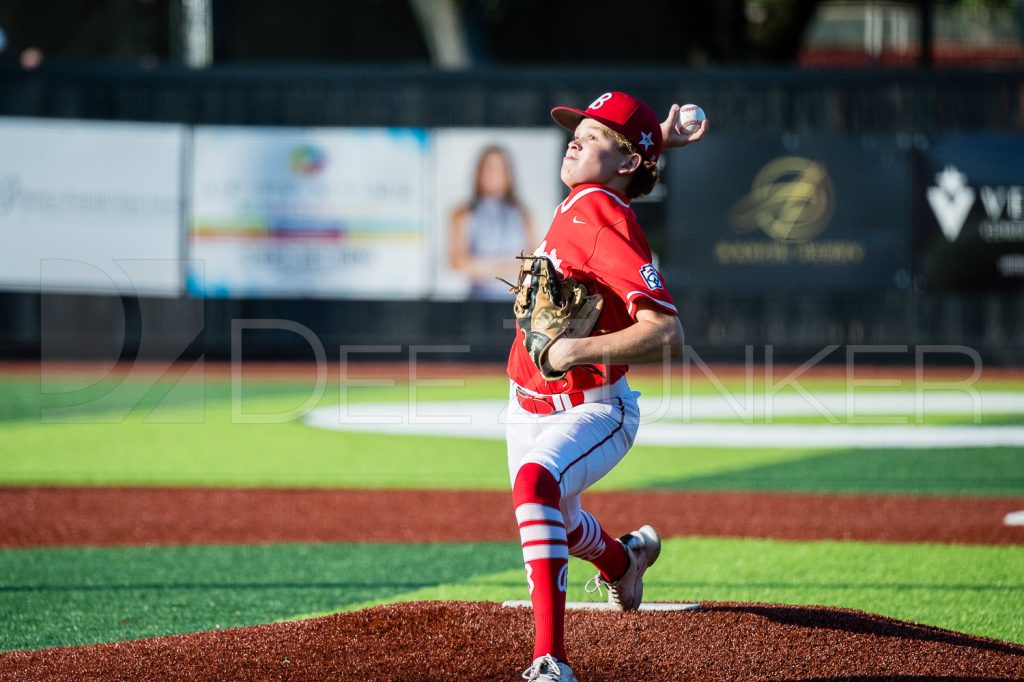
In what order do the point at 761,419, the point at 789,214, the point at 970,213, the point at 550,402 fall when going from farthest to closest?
the point at 789,214 → the point at 970,213 → the point at 761,419 → the point at 550,402

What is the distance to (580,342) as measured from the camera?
3.51 m

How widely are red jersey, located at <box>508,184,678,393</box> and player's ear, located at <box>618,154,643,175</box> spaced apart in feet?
0.26

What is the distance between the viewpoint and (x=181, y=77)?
1614 centimetres

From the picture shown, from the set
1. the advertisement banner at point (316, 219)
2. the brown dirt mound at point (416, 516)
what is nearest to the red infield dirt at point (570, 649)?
the brown dirt mound at point (416, 516)

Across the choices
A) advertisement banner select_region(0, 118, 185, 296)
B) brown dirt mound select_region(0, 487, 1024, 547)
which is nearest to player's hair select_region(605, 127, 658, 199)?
brown dirt mound select_region(0, 487, 1024, 547)

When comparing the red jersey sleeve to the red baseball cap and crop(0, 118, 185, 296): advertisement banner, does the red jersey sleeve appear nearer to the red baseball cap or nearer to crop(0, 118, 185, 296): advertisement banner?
the red baseball cap

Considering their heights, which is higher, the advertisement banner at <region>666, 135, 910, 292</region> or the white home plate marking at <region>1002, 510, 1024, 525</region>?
the advertisement banner at <region>666, 135, 910, 292</region>

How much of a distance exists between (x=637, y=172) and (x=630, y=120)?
181 mm

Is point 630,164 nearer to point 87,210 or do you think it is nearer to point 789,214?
point 789,214

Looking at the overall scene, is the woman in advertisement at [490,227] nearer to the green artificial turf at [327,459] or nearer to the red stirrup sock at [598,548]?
the green artificial turf at [327,459]

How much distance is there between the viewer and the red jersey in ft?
11.8

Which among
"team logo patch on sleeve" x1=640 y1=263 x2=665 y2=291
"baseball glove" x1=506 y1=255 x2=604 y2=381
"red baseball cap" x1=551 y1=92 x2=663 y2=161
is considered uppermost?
"red baseball cap" x1=551 y1=92 x2=663 y2=161

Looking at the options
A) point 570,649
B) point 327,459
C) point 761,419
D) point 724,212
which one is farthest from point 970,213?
point 570,649

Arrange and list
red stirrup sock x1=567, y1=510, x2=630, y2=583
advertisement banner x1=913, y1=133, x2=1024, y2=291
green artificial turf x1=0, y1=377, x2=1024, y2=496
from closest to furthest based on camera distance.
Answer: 1. red stirrup sock x1=567, y1=510, x2=630, y2=583
2. green artificial turf x1=0, y1=377, x2=1024, y2=496
3. advertisement banner x1=913, y1=133, x2=1024, y2=291
